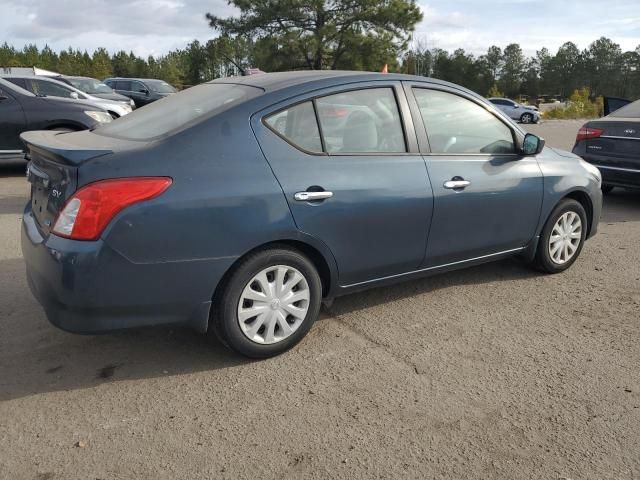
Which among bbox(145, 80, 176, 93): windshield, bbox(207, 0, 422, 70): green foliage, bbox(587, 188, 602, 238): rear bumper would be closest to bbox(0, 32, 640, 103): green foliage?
bbox(207, 0, 422, 70): green foliage

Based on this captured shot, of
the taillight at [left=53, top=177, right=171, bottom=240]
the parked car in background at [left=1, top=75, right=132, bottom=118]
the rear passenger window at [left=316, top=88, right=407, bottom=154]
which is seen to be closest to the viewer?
the taillight at [left=53, top=177, right=171, bottom=240]

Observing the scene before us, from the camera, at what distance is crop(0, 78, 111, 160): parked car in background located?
914 cm

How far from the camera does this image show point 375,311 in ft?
13.4

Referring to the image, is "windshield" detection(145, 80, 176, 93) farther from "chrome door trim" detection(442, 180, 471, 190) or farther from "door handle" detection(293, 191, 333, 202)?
"door handle" detection(293, 191, 333, 202)

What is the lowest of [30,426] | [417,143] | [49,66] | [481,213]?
[30,426]

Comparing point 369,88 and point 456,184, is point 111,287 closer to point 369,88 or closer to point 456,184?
point 369,88

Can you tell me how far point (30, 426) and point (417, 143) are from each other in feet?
8.93

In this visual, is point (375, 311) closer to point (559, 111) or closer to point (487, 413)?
point (487, 413)

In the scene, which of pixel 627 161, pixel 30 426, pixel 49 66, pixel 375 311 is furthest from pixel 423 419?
pixel 49 66

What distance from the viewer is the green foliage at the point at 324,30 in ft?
127

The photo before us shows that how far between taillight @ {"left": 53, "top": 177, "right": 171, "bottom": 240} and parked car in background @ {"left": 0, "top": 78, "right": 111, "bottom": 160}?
682 centimetres

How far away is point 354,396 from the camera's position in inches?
118

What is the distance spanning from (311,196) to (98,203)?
1118mm

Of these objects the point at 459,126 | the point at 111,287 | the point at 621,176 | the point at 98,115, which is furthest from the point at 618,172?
the point at 98,115
